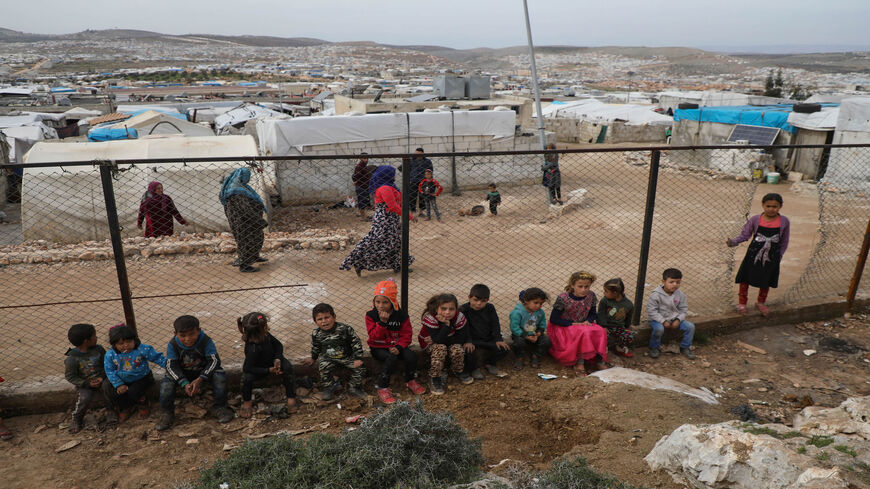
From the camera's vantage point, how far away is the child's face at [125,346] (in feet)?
12.2

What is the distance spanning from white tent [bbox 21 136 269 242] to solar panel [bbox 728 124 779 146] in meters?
12.9

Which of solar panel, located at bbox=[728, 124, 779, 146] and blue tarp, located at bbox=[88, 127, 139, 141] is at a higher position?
blue tarp, located at bbox=[88, 127, 139, 141]

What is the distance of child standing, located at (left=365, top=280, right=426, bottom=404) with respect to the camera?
4.21 m

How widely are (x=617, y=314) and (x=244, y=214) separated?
4.90m

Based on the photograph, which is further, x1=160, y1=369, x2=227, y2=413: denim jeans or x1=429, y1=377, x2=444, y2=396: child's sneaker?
x1=429, y1=377, x2=444, y2=396: child's sneaker

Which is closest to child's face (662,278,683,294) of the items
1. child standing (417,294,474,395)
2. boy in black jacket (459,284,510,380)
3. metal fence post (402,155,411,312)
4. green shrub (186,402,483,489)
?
boy in black jacket (459,284,510,380)

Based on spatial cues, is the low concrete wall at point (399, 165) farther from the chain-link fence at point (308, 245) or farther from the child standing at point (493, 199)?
the child standing at point (493, 199)

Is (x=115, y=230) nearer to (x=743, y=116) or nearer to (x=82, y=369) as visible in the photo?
(x=82, y=369)

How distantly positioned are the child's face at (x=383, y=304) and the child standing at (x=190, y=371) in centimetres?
119

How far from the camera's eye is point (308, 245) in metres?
8.52

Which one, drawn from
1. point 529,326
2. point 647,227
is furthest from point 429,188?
point 529,326

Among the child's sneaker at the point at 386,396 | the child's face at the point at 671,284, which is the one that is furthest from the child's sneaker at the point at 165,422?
the child's face at the point at 671,284

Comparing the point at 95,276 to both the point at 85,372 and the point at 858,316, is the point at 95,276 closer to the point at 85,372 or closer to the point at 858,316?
the point at 85,372

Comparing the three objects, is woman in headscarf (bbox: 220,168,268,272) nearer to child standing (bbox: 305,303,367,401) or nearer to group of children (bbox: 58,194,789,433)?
group of children (bbox: 58,194,789,433)
